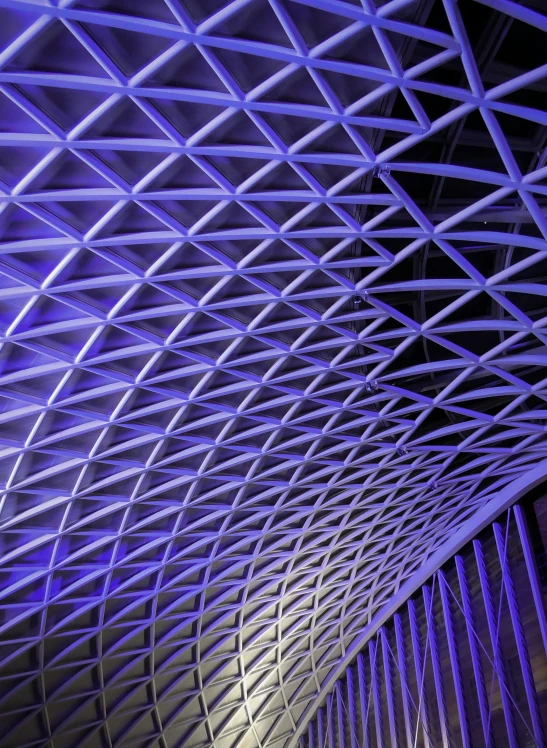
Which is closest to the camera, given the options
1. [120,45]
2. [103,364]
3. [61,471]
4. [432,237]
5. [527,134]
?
[120,45]

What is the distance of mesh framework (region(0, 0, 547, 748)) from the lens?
58.8 feet

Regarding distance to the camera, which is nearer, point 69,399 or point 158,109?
point 158,109

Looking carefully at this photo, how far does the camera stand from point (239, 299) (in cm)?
2620

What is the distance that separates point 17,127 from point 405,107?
10.3m

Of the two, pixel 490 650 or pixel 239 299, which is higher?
pixel 239 299

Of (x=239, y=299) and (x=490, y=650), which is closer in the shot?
(x=239, y=299)

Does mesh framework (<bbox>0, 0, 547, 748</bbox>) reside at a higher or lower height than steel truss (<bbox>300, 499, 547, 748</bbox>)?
higher

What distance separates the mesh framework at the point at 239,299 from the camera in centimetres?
1792

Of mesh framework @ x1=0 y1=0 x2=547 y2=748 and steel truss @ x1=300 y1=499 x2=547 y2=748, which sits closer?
mesh framework @ x1=0 y1=0 x2=547 y2=748

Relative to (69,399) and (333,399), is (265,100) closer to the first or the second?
(69,399)

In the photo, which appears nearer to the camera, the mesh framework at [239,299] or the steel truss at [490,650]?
the mesh framework at [239,299]

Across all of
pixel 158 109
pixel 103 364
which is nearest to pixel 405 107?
pixel 158 109

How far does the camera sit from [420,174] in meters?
22.8

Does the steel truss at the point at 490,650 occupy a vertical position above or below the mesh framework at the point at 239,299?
below
